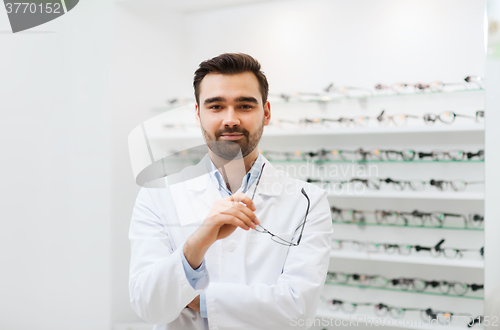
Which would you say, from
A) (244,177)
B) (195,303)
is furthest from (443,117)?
(195,303)

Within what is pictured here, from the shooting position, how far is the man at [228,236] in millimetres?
576

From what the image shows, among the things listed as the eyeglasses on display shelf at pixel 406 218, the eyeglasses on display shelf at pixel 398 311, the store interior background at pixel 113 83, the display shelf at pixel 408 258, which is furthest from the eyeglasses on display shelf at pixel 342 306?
the store interior background at pixel 113 83

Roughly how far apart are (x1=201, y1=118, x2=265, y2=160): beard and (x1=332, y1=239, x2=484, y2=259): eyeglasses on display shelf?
100 centimetres

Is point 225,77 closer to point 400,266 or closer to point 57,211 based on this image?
point 57,211

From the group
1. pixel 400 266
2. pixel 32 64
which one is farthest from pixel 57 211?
pixel 400 266

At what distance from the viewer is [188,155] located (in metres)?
0.64

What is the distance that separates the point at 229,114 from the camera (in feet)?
1.90

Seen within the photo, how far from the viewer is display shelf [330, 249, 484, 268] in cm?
130

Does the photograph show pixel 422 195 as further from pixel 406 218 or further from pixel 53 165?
pixel 53 165

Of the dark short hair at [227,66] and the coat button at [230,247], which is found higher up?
the dark short hair at [227,66]

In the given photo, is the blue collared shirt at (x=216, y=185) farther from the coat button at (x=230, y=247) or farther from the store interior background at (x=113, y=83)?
the store interior background at (x=113, y=83)

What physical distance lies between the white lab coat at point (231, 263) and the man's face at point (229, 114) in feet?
0.23

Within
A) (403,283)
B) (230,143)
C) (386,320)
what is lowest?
(386,320)

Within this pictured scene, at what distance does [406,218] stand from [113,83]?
106 centimetres
